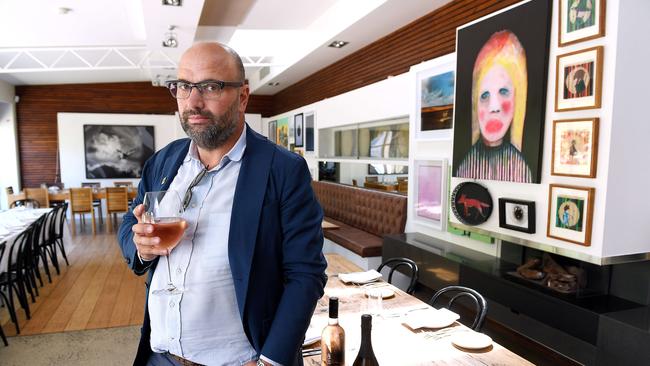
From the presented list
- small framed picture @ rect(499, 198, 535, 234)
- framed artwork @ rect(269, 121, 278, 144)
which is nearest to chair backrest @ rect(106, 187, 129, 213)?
framed artwork @ rect(269, 121, 278, 144)

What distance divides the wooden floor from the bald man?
138 inches

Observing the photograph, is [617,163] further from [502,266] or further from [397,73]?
[397,73]

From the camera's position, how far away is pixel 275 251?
3.94 ft

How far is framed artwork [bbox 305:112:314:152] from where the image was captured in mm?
8289

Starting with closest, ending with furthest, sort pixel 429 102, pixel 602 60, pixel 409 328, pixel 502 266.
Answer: pixel 409 328, pixel 602 60, pixel 502 266, pixel 429 102

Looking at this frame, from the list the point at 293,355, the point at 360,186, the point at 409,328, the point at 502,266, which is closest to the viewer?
the point at 293,355

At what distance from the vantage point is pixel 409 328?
6.68 ft

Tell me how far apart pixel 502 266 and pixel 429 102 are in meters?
1.95

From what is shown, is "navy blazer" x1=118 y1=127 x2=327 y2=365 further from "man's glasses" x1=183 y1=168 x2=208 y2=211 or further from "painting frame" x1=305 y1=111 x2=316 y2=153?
"painting frame" x1=305 y1=111 x2=316 y2=153

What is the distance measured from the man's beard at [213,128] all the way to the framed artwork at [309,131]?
23.3 ft

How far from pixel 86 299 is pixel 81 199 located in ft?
14.8

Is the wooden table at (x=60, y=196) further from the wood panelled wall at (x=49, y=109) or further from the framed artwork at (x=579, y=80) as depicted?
the framed artwork at (x=579, y=80)

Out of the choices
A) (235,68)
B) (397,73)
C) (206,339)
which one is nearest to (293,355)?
(206,339)

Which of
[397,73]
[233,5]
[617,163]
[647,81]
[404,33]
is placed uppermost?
[233,5]
